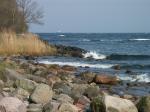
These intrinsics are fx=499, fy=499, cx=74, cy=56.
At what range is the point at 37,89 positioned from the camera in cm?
1233

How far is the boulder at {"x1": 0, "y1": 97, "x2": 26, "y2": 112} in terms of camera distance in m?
10.8

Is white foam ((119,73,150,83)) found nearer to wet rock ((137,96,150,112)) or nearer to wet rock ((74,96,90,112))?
wet rock ((74,96,90,112))

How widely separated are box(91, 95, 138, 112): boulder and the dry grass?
22.0 metres

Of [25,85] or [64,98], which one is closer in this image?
[64,98]

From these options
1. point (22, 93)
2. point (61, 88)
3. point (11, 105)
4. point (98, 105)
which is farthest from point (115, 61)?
point (11, 105)

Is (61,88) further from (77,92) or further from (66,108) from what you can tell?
(66,108)

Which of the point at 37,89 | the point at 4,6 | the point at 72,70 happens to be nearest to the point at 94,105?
the point at 37,89

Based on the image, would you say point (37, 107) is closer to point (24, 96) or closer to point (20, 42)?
point (24, 96)

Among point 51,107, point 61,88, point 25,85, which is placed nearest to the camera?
point 51,107

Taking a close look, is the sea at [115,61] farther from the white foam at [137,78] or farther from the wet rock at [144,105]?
the wet rock at [144,105]

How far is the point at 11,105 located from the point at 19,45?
24260 millimetres

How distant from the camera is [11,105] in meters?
10.9

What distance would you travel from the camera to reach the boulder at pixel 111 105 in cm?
1109

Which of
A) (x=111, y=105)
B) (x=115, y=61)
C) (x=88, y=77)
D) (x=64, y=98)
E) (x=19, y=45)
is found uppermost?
(x=111, y=105)
